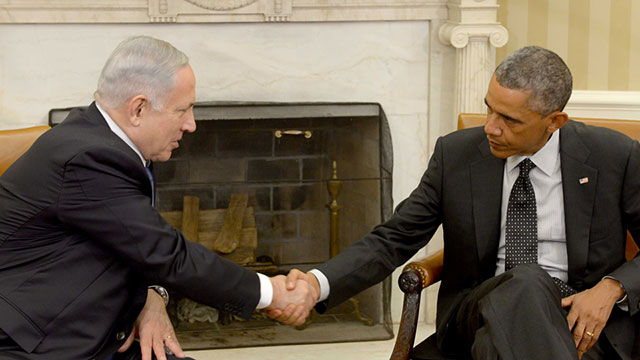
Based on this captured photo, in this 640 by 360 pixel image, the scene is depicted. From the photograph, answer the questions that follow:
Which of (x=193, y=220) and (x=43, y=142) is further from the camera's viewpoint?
(x=193, y=220)

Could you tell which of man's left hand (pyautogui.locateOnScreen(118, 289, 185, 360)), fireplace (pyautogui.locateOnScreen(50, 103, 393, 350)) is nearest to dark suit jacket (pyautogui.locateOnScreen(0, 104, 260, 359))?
man's left hand (pyautogui.locateOnScreen(118, 289, 185, 360))

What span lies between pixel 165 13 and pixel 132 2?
0.49 ft

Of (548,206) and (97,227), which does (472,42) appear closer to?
(548,206)

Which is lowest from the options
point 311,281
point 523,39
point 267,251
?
point 267,251

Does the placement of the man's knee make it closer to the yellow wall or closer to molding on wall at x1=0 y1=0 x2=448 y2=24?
molding on wall at x1=0 y1=0 x2=448 y2=24

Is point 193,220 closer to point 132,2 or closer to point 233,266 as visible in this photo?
point 132,2

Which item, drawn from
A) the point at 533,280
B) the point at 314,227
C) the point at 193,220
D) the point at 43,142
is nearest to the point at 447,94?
the point at 314,227

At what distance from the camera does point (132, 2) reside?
3.66 meters

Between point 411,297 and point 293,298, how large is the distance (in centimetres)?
33

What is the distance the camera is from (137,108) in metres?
1.96

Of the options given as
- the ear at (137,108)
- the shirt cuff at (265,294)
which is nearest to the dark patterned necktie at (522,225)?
the shirt cuff at (265,294)

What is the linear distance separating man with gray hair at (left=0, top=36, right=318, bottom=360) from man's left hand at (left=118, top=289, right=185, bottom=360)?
16cm

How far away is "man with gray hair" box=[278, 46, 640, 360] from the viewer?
222cm

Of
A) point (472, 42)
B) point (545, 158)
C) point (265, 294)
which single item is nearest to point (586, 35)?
point (472, 42)
